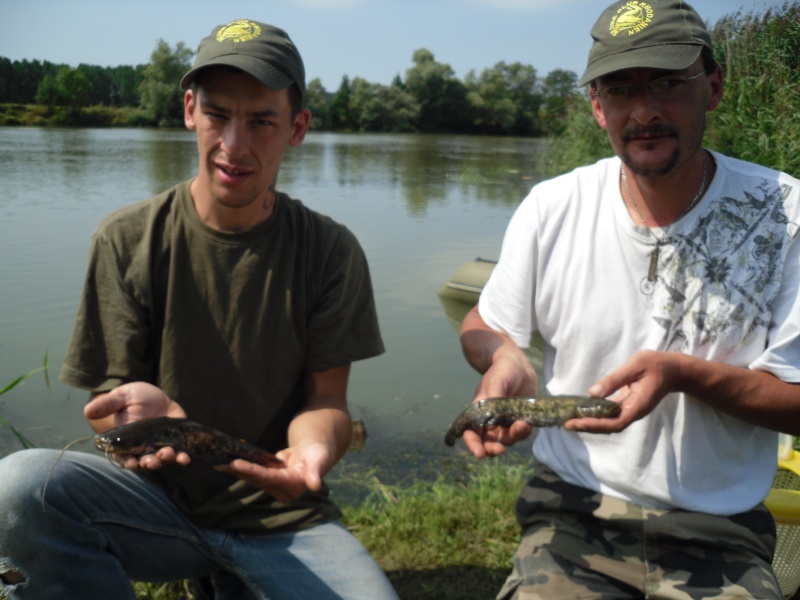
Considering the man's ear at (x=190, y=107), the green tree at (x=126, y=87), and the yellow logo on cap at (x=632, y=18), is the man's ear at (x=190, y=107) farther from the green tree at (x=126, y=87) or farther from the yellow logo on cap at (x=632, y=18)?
the green tree at (x=126, y=87)

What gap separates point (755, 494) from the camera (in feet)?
9.03

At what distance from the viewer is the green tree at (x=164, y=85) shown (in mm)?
57375

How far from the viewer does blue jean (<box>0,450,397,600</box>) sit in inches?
102

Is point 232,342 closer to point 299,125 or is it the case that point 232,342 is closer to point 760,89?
point 299,125

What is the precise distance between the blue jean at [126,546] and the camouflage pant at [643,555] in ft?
2.07

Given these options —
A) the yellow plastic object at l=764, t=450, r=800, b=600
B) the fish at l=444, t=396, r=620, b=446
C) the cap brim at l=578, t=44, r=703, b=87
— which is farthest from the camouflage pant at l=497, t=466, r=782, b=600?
the cap brim at l=578, t=44, r=703, b=87

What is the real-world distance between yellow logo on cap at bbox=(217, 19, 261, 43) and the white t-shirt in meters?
1.41

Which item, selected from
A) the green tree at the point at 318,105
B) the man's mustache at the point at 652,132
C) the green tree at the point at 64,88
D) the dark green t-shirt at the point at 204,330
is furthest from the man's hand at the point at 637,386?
the green tree at the point at 318,105

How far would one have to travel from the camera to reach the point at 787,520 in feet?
11.3

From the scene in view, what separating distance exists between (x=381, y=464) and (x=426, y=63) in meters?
90.1

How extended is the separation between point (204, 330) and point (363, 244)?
12.0 metres

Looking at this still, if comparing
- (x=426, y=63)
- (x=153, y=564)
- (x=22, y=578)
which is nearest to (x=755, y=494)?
(x=153, y=564)

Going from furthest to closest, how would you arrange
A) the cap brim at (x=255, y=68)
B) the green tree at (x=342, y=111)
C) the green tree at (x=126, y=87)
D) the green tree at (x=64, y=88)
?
the green tree at (x=342, y=111)
the green tree at (x=126, y=87)
the green tree at (x=64, y=88)
the cap brim at (x=255, y=68)

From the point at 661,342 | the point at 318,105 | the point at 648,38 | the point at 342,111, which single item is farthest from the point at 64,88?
the point at 342,111
